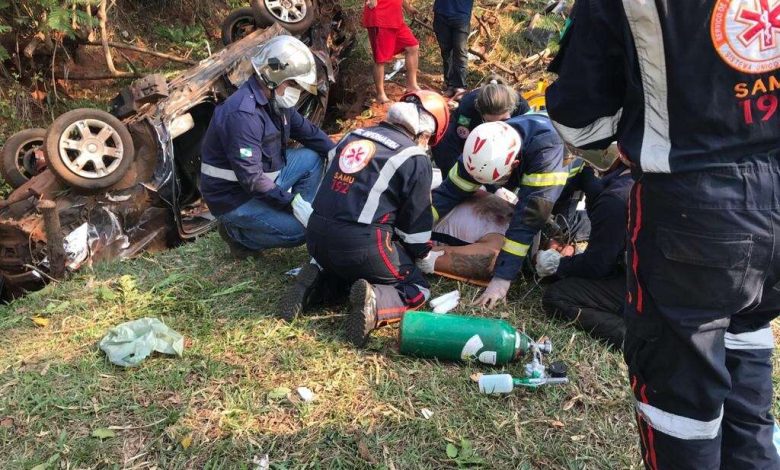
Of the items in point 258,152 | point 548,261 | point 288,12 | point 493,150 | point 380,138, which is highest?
point 288,12

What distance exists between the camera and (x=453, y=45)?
7648 mm

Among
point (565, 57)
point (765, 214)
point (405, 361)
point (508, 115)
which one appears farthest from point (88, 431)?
point (508, 115)

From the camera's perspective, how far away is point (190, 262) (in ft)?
14.8

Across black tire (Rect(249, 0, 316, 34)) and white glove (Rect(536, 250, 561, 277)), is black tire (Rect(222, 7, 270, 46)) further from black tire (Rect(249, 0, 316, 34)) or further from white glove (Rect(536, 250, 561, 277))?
white glove (Rect(536, 250, 561, 277))

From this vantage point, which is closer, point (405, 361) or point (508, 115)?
point (405, 361)

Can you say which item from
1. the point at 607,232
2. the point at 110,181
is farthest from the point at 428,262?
the point at 110,181

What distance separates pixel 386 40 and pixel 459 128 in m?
3.03

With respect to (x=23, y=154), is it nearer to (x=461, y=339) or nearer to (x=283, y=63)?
(x=283, y=63)

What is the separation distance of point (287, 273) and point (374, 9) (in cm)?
442

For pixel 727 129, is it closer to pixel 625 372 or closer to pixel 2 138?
pixel 625 372

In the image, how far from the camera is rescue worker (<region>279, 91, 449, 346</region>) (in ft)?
11.1

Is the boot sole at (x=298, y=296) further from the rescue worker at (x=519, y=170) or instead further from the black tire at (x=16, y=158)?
the black tire at (x=16, y=158)

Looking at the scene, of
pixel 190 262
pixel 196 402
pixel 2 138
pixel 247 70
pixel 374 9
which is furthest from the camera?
pixel 2 138

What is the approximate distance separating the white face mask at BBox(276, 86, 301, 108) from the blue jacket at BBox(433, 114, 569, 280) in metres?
1.61
